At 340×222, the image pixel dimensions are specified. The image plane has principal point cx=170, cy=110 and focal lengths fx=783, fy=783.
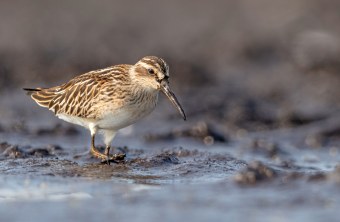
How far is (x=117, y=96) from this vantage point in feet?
36.4

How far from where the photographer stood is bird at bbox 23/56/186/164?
10906 millimetres

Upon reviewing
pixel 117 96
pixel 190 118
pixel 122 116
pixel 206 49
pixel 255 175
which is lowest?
pixel 255 175

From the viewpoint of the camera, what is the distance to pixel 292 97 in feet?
55.7

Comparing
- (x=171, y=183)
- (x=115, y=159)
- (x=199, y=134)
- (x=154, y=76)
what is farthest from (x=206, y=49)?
(x=171, y=183)

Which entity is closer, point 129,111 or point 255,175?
point 255,175

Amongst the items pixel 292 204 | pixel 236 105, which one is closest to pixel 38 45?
pixel 236 105

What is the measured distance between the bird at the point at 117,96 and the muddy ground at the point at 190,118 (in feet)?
1.87

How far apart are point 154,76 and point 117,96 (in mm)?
628

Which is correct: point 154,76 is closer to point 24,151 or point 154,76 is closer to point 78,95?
point 78,95

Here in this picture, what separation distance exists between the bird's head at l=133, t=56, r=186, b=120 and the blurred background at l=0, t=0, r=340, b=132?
4.35 meters

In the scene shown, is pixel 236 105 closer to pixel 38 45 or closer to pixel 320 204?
pixel 38 45

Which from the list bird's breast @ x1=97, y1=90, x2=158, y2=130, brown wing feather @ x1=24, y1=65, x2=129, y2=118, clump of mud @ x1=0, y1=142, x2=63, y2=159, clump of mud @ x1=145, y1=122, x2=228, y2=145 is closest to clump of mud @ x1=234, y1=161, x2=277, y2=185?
bird's breast @ x1=97, y1=90, x2=158, y2=130

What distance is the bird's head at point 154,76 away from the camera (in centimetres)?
1079

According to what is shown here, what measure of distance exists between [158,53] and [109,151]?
28.2 ft
